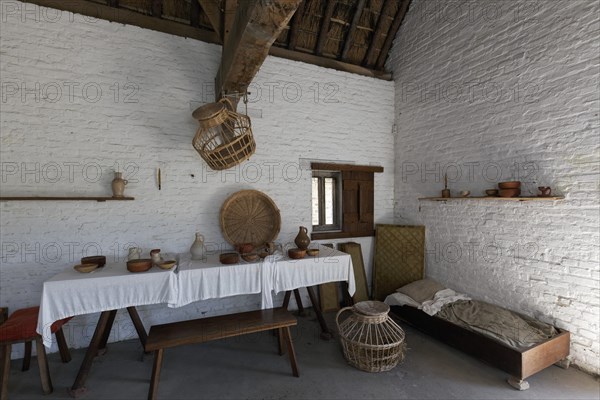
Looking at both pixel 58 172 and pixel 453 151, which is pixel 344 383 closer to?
pixel 453 151

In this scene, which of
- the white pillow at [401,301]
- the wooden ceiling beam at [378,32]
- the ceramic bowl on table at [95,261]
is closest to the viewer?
the ceramic bowl on table at [95,261]

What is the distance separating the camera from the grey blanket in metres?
2.72

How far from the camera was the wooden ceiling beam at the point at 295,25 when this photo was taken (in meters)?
4.04

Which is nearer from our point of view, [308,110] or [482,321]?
[482,321]

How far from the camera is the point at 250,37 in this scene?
91.3 inches

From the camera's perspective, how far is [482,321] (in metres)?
3.06

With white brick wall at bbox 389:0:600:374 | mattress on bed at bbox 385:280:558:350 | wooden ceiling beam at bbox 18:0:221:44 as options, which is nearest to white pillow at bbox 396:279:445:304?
mattress on bed at bbox 385:280:558:350

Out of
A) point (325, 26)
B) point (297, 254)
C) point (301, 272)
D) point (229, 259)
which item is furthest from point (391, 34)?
point (229, 259)

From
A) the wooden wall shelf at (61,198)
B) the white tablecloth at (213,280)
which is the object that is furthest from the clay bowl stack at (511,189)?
the wooden wall shelf at (61,198)

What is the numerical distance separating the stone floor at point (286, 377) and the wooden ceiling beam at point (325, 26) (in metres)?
3.97

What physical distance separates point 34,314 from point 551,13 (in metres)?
5.61

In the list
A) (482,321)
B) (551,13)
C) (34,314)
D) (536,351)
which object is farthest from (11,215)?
(551,13)

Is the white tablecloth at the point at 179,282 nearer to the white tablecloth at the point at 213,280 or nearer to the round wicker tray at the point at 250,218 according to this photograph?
the white tablecloth at the point at 213,280

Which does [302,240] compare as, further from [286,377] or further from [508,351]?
[508,351]
